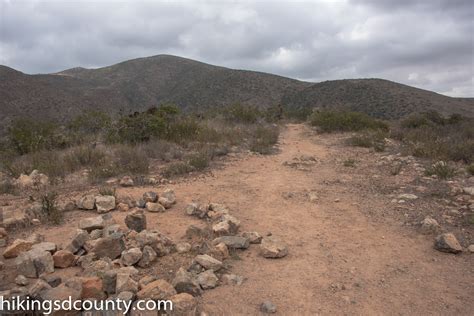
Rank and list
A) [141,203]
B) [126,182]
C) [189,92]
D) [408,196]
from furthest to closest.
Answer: [189,92]
[126,182]
[408,196]
[141,203]

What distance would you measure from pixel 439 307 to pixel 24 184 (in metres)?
6.35

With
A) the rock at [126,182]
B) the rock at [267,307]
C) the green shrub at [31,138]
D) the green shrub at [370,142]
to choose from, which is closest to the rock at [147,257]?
the rock at [267,307]

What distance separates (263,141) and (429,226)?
647cm

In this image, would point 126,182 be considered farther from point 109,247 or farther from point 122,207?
point 109,247

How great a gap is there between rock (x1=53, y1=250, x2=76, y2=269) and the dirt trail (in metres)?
1.42

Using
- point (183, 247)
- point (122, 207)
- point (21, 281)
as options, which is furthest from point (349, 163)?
point (21, 281)

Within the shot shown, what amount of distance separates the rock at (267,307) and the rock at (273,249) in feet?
2.78

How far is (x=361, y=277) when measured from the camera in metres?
3.54

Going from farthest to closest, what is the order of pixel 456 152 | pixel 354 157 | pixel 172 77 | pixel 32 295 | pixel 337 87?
pixel 172 77
pixel 337 87
pixel 354 157
pixel 456 152
pixel 32 295

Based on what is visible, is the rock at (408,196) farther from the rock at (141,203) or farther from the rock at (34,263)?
the rock at (34,263)

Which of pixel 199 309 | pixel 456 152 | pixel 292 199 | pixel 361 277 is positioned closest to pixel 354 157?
pixel 456 152

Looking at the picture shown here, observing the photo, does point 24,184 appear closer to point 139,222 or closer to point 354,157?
point 139,222

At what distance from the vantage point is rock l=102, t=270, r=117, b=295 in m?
3.07

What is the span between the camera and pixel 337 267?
373 cm
